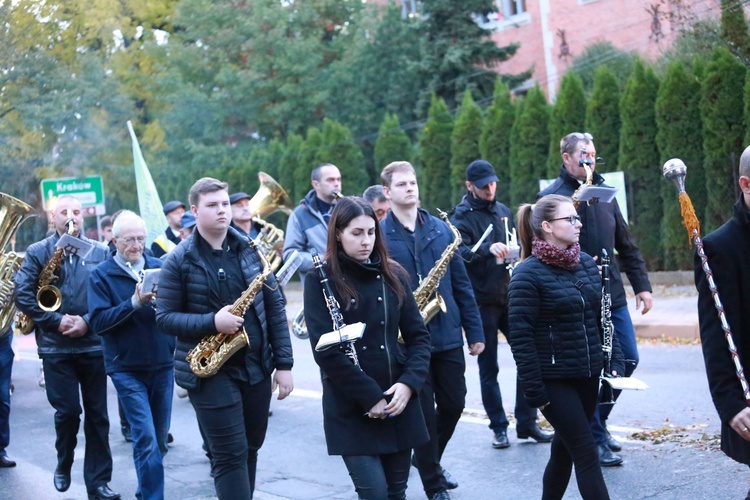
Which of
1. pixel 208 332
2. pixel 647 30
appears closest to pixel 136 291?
pixel 208 332

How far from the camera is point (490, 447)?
8125 millimetres

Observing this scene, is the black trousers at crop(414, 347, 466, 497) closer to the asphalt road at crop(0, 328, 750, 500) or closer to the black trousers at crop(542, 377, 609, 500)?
the asphalt road at crop(0, 328, 750, 500)

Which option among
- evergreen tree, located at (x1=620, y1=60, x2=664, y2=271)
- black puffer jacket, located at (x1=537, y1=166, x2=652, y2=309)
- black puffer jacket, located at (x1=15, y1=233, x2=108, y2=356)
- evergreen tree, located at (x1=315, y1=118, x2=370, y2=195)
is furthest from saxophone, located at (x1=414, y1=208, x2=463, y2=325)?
evergreen tree, located at (x1=315, y1=118, x2=370, y2=195)

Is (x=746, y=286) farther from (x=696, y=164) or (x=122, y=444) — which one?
(x=696, y=164)

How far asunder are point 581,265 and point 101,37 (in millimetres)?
20688

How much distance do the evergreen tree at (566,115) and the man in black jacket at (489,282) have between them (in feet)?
Result: 43.6

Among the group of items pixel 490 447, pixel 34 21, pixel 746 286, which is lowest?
pixel 490 447

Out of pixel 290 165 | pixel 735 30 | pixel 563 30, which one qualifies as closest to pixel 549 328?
pixel 735 30

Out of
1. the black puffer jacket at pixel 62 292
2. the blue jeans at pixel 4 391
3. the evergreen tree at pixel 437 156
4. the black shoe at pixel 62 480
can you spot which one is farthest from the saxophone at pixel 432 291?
the evergreen tree at pixel 437 156

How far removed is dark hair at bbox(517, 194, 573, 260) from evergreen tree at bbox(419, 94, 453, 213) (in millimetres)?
18848

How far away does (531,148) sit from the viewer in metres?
21.8

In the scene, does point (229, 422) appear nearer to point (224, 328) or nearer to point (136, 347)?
point (224, 328)

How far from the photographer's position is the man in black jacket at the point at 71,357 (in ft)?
24.6

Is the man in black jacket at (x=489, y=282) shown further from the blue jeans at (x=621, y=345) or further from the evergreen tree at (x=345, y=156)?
the evergreen tree at (x=345, y=156)
